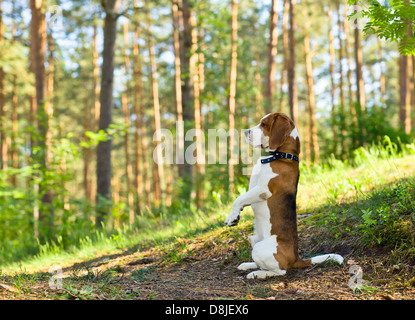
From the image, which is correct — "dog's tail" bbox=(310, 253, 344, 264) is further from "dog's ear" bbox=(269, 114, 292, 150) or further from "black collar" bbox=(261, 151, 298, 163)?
"dog's ear" bbox=(269, 114, 292, 150)

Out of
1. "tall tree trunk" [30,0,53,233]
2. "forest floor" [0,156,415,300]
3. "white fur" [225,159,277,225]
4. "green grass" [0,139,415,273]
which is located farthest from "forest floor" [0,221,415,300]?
"tall tree trunk" [30,0,53,233]

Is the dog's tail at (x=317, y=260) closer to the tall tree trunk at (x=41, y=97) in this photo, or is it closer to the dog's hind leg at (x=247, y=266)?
the dog's hind leg at (x=247, y=266)

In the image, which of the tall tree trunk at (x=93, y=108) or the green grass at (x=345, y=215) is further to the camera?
the tall tree trunk at (x=93, y=108)

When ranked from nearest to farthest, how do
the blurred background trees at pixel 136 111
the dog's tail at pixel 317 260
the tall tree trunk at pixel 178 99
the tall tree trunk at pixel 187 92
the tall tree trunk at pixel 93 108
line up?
the dog's tail at pixel 317 260 < the blurred background trees at pixel 136 111 < the tall tree trunk at pixel 187 92 < the tall tree trunk at pixel 178 99 < the tall tree trunk at pixel 93 108

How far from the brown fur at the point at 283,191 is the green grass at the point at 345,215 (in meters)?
0.91

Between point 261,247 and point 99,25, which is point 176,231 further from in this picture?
point 99,25

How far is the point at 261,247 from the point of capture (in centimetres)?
392

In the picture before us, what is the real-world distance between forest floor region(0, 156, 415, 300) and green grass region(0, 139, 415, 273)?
0.05 ft

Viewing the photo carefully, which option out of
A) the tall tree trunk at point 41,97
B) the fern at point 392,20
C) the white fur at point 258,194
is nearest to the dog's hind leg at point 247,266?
the white fur at point 258,194

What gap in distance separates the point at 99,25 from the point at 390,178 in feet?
69.8

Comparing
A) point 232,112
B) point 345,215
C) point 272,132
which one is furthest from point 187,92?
point 272,132

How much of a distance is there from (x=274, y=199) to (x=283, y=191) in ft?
0.43

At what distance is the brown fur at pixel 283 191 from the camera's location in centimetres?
394

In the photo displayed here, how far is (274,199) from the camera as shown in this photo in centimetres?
395
